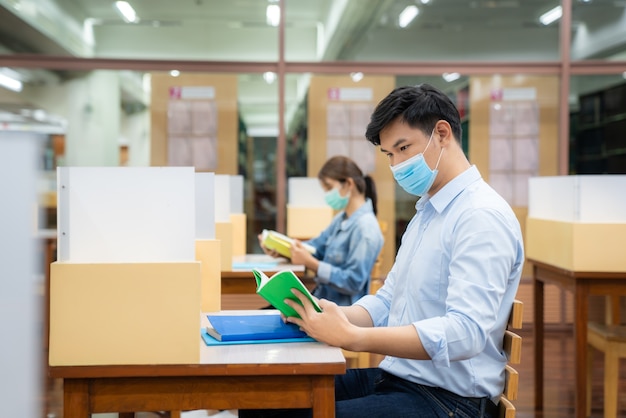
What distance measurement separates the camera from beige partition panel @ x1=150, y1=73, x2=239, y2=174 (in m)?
5.95

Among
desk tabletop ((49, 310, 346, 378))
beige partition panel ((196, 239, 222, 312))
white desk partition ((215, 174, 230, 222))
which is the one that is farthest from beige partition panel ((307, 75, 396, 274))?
desk tabletop ((49, 310, 346, 378))

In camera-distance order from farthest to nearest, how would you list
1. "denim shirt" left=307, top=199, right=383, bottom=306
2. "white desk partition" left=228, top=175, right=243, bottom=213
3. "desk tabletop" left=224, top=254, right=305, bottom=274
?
"white desk partition" left=228, top=175, right=243, bottom=213
"desk tabletop" left=224, top=254, right=305, bottom=274
"denim shirt" left=307, top=199, right=383, bottom=306

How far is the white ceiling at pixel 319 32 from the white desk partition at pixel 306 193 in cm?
56

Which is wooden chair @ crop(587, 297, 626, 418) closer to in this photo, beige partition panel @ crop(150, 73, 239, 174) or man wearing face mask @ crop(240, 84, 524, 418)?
man wearing face mask @ crop(240, 84, 524, 418)

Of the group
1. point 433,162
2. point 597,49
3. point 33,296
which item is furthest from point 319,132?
point 33,296

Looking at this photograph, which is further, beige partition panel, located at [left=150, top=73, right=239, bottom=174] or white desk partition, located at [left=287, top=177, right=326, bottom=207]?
beige partition panel, located at [left=150, top=73, right=239, bottom=174]

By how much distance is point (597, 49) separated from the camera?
5969 mm

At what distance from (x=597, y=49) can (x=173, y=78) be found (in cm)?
344

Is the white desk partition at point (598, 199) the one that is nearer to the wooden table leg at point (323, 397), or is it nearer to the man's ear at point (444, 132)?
the man's ear at point (444, 132)

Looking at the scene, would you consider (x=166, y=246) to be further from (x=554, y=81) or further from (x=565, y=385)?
(x=554, y=81)

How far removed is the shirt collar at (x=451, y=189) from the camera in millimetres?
1860

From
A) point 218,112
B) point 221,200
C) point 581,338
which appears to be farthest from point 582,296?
point 218,112

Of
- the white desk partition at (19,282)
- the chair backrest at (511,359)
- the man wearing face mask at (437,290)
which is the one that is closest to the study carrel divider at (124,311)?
the man wearing face mask at (437,290)

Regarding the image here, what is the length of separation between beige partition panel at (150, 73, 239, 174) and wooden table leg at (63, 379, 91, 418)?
4.34m
